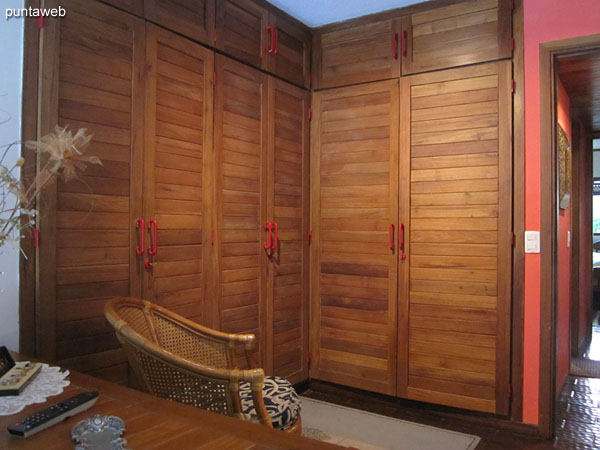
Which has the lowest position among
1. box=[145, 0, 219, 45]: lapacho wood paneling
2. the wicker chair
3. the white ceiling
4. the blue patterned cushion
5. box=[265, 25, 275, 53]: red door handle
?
the blue patterned cushion

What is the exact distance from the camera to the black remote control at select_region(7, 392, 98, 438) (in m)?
0.99

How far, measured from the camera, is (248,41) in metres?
2.81

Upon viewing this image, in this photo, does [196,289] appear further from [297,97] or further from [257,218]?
[297,97]

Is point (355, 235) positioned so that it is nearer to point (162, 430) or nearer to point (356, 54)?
point (356, 54)

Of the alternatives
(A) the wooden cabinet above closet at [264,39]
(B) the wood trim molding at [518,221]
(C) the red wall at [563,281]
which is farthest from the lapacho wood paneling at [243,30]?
(C) the red wall at [563,281]

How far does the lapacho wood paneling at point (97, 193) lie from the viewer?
1.88 meters

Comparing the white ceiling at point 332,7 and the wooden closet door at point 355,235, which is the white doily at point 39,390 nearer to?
the wooden closet door at point 355,235

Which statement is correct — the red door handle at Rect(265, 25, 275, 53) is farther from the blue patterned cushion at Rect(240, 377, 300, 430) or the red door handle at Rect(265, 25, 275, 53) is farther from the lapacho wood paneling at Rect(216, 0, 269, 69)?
the blue patterned cushion at Rect(240, 377, 300, 430)

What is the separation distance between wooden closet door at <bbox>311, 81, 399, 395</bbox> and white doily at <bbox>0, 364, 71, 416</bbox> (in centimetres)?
207

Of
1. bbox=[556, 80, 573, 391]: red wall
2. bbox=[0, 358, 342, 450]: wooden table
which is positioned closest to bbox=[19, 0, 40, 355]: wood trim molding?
bbox=[0, 358, 342, 450]: wooden table

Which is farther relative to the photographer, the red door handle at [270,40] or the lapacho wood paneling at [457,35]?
the red door handle at [270,40]

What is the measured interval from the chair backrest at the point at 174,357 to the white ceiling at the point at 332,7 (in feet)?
6.82

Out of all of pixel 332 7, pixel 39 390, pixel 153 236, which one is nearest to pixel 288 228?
pixel 153 236

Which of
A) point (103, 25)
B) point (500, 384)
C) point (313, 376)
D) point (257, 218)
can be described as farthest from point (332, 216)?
point (103, 25)
